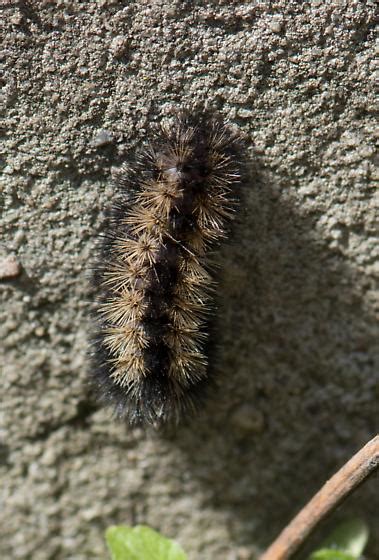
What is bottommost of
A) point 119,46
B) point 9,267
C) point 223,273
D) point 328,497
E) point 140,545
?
point 140,545

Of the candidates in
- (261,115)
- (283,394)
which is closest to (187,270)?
(261,115)

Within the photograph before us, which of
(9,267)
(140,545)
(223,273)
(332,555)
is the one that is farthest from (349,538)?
(9,267)

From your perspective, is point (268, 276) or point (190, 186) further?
point (268, 276)

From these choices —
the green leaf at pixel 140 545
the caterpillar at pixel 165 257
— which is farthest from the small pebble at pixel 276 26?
the green leaf at pixel 140 545

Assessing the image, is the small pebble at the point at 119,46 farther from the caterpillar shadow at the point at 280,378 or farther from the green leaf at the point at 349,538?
the green leaf at the point at 349,538

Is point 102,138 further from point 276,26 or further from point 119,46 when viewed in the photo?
point 276,26

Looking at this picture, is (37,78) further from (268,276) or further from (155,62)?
(268,276)

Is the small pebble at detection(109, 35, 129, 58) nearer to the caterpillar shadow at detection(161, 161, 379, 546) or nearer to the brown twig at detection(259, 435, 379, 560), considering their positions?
the caterpillar shadow at detection(161, 161, 379, 546)

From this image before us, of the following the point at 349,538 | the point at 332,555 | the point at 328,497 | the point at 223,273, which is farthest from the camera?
the point at 349,538
